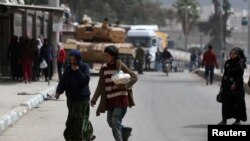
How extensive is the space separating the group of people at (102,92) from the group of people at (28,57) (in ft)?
52.6

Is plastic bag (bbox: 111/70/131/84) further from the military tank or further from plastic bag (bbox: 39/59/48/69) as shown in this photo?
the military tank

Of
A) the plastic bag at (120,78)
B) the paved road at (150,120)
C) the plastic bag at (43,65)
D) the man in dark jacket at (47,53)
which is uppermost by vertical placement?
the plastic bag at (120,78)

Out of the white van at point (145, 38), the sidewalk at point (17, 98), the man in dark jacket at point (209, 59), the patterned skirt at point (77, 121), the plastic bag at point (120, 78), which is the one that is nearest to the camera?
the plastic bag at point (120, 78)

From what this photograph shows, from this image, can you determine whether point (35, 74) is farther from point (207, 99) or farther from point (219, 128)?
point (219, 128)

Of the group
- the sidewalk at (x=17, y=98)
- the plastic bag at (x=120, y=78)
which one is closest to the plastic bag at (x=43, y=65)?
the sidewalk at (x=17, y=98)

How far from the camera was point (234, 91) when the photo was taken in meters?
15.6

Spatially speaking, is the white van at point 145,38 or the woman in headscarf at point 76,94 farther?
the white van at point 145,38

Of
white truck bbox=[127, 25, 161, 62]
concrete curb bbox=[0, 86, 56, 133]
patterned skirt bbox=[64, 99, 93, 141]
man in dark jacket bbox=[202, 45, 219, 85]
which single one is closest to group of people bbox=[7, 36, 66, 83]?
concrete curb bbox=[0, 86, 56, 133]

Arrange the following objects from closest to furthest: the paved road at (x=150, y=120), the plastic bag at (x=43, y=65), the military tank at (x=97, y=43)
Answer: the paved road at (x=150, y=120)
the plastic bag at (x=43, y=65)
the military tank at (x=97, y=43)

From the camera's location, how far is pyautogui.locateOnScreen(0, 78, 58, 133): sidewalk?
16.3 m

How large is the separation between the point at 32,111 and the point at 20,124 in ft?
9.19

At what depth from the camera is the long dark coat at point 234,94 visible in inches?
610

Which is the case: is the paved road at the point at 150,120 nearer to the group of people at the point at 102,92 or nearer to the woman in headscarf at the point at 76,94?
the woman in headscarf at the point at 76,94

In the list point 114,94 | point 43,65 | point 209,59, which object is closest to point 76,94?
point 114,94
